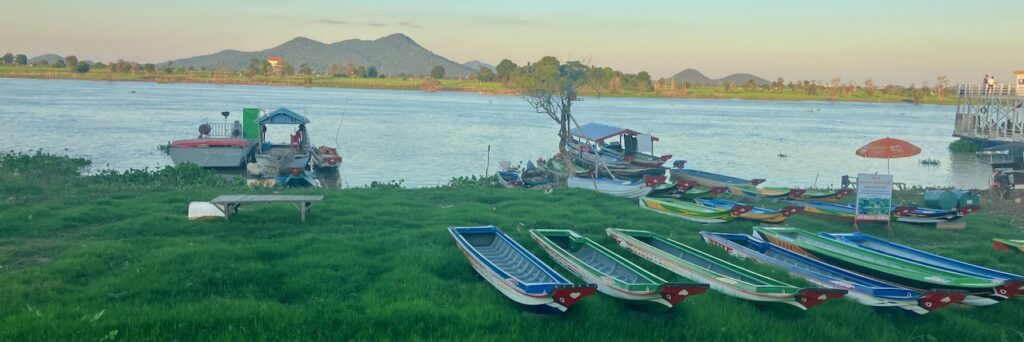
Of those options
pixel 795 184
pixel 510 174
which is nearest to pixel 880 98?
pixel 795 184

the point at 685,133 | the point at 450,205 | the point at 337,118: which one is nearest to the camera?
the point at 450,205

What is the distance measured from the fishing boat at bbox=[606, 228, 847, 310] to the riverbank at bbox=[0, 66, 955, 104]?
14761 cm

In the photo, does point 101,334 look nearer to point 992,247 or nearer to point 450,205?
point 450,205

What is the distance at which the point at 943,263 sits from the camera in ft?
34.7

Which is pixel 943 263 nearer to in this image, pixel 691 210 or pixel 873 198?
pixel 873 198

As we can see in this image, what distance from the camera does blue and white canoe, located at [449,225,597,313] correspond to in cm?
764

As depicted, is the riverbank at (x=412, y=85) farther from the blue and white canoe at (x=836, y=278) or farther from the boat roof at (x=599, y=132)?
the blue and white canoe at (x=836, y=278)

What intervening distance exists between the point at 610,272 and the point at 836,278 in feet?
9.75

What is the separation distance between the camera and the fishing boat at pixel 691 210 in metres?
14.9

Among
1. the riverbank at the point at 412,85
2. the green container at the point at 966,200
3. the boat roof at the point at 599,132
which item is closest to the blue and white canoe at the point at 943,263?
the green container at the point at 966,200

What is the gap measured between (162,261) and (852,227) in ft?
43.2

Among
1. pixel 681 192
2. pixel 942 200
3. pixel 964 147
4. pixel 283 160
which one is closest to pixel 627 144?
pixel 681 192

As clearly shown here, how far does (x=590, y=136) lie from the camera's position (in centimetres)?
2755

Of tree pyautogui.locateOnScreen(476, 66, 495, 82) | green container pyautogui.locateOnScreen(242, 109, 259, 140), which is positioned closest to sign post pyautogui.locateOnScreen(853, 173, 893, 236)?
green container pyautogui.locateOnScreen(242, 109, 259, 140)
